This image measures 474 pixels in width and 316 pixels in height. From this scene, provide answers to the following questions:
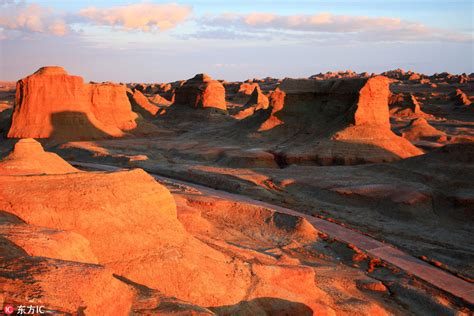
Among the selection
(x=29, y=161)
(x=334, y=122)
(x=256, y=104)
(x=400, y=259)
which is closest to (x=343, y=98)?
(x=334, y=122)

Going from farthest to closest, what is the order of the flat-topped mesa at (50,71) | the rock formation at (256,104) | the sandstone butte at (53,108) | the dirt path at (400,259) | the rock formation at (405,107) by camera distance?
the rock formation at (256,104), the rock formation at (405,107), the flat-topped mesa at (50,71), the sandstone butte at (53,108), the dirt path at (400,259)

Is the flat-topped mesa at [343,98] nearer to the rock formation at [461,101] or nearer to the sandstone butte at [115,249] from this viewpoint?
the sandstone butte at [115,249]

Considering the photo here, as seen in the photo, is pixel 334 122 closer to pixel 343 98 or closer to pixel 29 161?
pixel 343 98

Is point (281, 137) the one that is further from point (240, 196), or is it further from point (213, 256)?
point (213, 256)

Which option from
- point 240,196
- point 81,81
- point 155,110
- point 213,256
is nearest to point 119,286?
point 213,256

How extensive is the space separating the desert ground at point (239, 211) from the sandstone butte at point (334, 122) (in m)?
0.09

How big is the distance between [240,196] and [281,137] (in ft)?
39.8

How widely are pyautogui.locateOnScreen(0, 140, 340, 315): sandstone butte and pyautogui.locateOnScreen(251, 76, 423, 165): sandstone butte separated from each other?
50.5 ft

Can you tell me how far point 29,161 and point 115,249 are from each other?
23.1ft

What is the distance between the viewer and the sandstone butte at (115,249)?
5.48m

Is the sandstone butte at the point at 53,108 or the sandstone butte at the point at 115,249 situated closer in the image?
the sandstone butte at the point at 115,249

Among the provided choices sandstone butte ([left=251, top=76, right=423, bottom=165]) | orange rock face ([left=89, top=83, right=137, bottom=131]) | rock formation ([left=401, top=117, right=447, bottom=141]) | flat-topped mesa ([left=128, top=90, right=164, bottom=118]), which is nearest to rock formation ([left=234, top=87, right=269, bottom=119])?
flat-topped mesa ([left=128, top=90, right=164, bottom=118])

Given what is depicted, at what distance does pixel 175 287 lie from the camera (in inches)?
279

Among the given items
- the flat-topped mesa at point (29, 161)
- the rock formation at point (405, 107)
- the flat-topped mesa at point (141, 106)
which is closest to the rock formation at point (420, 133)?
the rock formation at point (405, 107)
